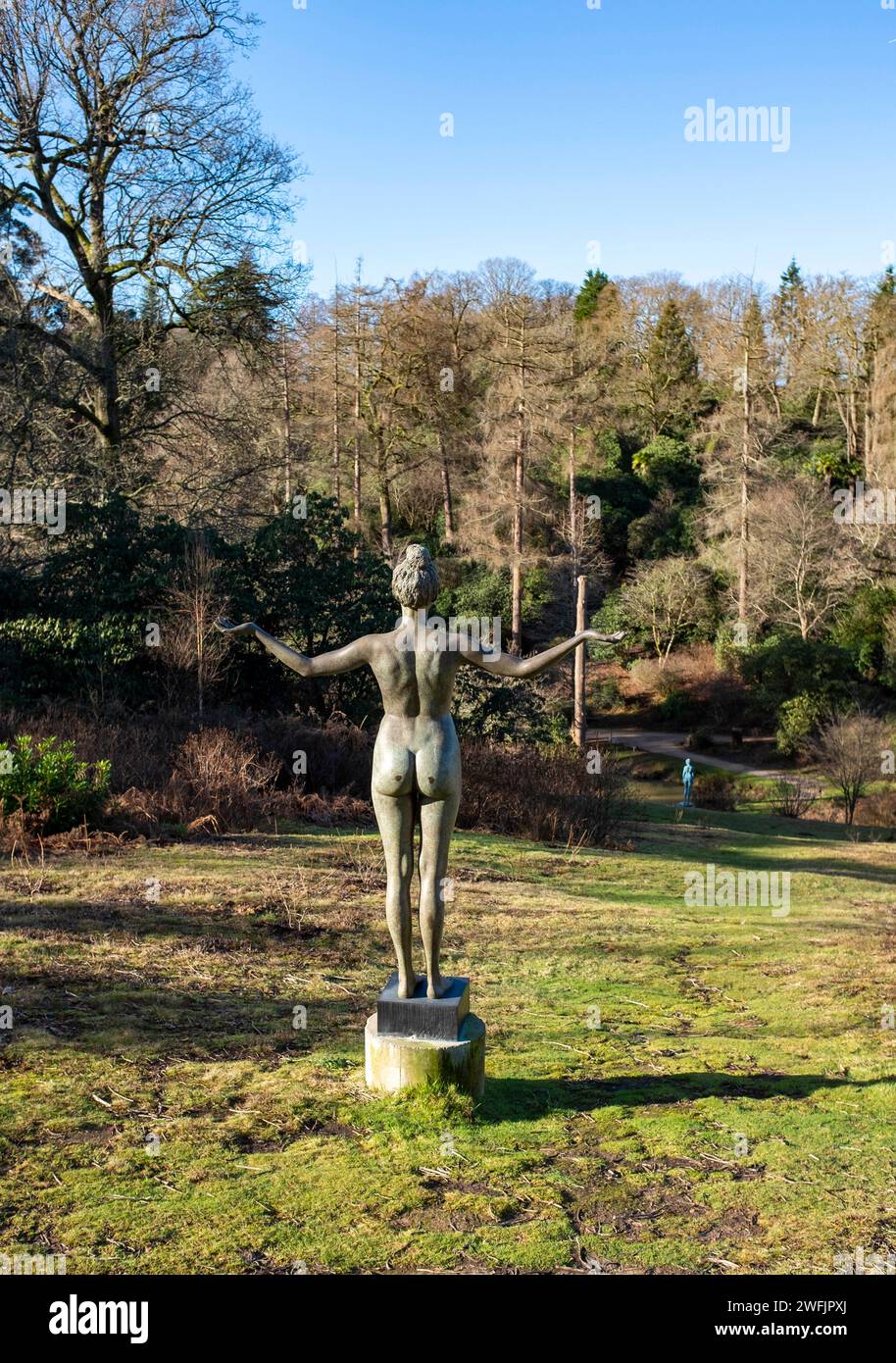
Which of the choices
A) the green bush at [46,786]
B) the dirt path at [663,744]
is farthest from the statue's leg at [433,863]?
the dirt path at [663,744]

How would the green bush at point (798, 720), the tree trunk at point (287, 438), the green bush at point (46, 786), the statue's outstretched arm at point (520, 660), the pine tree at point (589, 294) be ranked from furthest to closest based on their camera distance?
the pine tree at point (589, 294)
the green bush at point (798, 720)
the tree trunk at point (287, 438)
the green bush at point (46, 786)
the statue's outstretched arm at point (520, 660)

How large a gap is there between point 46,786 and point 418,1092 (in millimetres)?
6086

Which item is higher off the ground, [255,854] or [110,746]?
[110,746]

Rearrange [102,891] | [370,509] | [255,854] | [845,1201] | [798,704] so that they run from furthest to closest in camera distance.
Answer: [370,509], [798,704], [255,854], [102,891], [845,1201]

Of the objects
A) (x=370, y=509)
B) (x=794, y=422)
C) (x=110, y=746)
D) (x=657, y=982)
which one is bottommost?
(x=657, y=982)

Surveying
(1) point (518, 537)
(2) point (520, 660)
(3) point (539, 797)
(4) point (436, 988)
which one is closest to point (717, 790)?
(3) point (539, 797)

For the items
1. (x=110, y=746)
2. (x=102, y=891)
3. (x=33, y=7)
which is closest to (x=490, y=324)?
(x=33, y=7)

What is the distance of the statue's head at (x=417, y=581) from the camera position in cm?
514

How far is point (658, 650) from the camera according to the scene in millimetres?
35281

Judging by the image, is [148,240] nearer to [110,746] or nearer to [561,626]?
[110,746]

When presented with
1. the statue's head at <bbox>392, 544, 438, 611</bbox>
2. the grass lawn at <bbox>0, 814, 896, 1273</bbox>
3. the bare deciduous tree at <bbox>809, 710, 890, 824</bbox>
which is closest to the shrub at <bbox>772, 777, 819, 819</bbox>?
the bare deciduous tree at <bbox>809, 710, 890, 824</bbox>

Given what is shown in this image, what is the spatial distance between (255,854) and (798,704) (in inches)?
827

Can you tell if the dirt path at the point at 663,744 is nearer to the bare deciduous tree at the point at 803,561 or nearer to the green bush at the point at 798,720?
the green bush at the point at 798,720

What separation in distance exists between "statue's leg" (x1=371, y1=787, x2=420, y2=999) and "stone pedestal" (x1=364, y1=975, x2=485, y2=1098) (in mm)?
109
